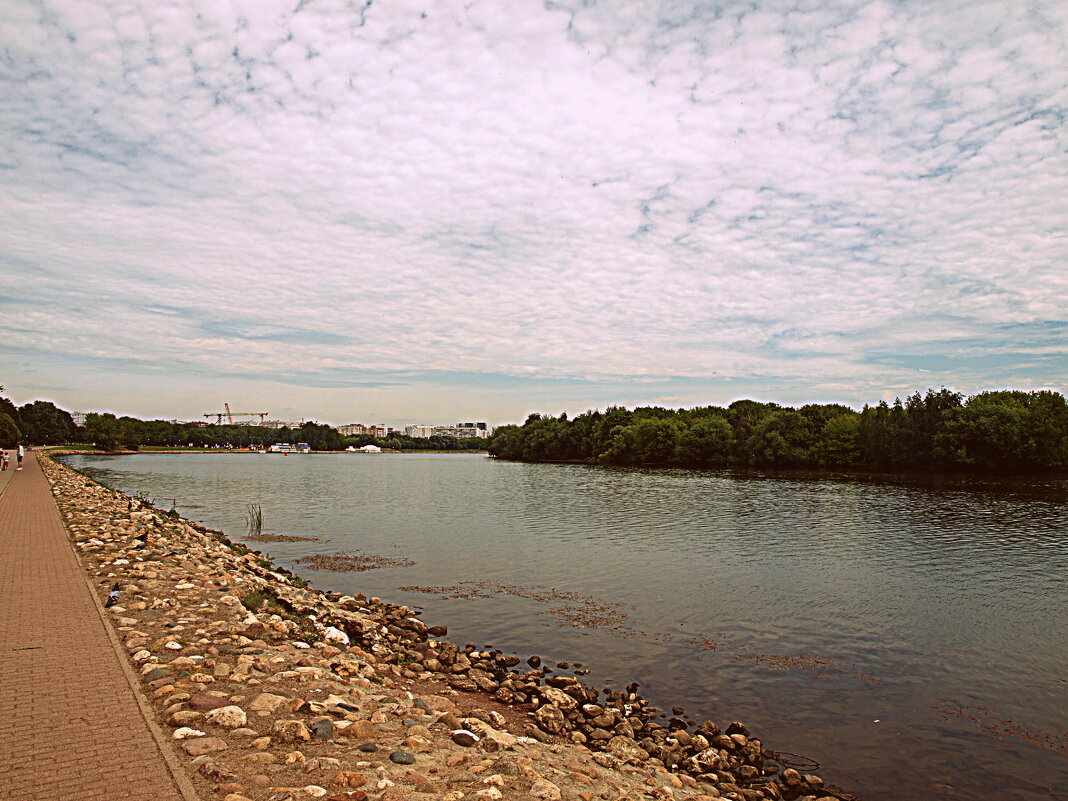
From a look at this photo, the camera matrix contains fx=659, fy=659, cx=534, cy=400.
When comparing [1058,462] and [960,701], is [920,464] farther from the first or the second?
[960,701]

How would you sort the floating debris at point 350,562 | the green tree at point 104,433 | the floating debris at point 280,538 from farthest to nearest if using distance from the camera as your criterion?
the green tree at point 104,433 < the floating debris at point 280,538 < the floating debris at point 350,562

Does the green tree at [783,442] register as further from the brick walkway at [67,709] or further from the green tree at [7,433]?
the green tree at [7,433]

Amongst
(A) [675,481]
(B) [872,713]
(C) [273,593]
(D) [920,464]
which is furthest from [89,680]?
(D) [920,464]

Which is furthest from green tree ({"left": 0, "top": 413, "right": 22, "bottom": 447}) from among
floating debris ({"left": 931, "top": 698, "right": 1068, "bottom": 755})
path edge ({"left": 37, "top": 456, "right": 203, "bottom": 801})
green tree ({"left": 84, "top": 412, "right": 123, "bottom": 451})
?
floating debris ({"left": 931, "top": 698, "right": 1068, "bottom": 755})

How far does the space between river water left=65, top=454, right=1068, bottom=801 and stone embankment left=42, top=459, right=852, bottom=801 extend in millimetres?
1616

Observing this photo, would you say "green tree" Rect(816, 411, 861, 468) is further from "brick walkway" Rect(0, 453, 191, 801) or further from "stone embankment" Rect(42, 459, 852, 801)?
"brick walkway" Rect(0, 453, 191, 801)

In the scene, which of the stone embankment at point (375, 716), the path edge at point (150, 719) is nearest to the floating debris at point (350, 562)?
the stone embankment at point (375, 716)

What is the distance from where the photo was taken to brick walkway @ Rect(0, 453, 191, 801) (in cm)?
587

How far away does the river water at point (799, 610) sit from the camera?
11086 mm

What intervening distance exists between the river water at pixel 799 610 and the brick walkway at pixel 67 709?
27.0ft

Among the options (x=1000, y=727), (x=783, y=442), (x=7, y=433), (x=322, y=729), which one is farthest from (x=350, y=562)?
(x=7, y=433)

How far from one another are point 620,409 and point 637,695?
12858 cm

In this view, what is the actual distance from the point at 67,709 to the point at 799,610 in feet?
57.4

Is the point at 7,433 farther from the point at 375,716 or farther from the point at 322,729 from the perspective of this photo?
the point at 322,729
